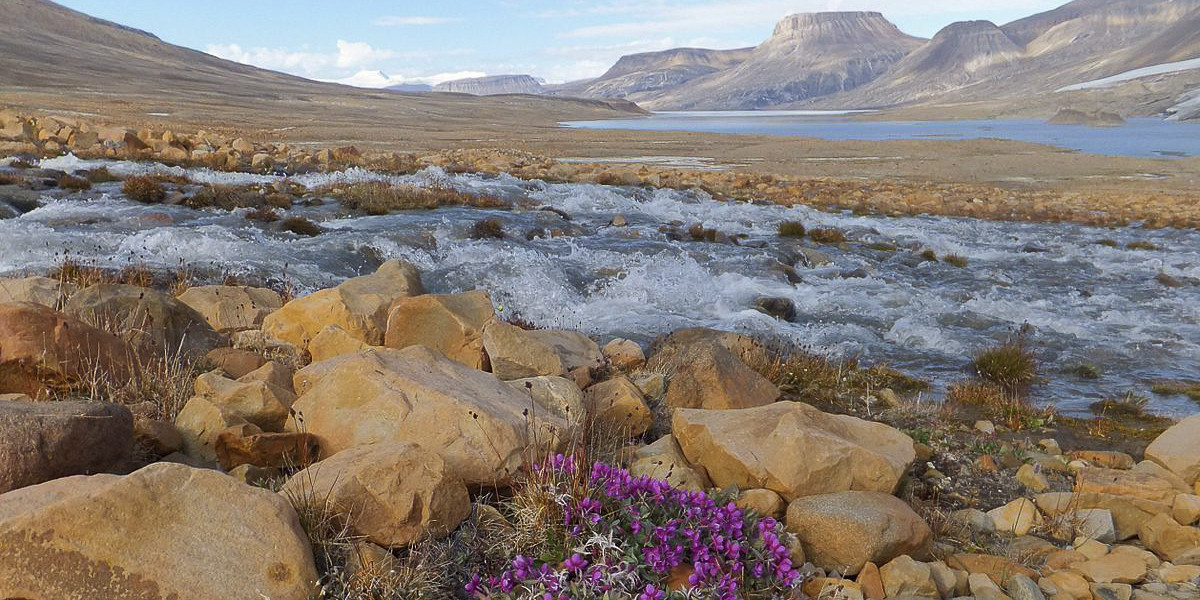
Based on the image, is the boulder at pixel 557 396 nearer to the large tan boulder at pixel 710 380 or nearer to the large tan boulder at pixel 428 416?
the large tan boulder at pixel 428 416

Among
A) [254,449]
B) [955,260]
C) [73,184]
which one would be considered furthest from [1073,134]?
[254,449]

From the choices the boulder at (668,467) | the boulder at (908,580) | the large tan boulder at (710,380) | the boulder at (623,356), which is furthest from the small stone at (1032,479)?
the boulder at (623,356)

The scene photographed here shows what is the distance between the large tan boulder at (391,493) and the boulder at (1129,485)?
176 inches

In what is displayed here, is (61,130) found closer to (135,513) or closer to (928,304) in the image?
(928,304)

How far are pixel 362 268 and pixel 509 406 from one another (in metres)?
10.9

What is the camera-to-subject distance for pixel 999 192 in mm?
32000

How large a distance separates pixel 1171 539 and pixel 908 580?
2.24 meters

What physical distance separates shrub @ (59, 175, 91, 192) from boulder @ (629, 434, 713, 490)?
1970 centimetres

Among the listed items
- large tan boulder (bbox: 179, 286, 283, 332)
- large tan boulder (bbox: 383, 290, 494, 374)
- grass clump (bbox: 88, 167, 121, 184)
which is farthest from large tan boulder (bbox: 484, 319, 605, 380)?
grass clump (bbox: 88, 167, 121, 184)

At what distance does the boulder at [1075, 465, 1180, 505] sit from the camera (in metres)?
5.72

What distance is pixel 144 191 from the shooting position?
18984 millimetres

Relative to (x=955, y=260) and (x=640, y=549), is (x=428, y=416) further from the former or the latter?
(x=955, y=260)

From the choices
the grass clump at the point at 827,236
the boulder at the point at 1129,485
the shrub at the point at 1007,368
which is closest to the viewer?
the boulder at the point at 1129,485

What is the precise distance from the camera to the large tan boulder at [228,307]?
8141 mm
